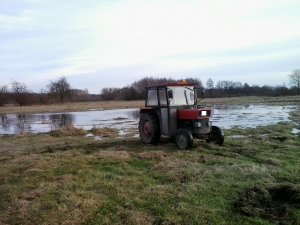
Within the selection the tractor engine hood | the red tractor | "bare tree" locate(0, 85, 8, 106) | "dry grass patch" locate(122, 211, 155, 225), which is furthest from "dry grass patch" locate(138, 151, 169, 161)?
"bare tree" locate(0, 85, 8, 106)

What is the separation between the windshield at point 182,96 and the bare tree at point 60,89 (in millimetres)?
86266

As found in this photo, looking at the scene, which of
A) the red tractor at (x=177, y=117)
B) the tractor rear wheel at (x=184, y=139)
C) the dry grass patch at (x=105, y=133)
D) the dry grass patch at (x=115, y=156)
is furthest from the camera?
the dry grass patch at (x=105, y=133)

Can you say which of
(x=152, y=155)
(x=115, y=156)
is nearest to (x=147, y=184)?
(x=152, y=155)

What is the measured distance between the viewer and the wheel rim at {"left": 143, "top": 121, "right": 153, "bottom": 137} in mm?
13816

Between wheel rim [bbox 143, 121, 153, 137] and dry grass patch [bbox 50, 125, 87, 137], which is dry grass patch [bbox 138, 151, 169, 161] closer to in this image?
wheel rim [bbox 143, 121, 153, 137]

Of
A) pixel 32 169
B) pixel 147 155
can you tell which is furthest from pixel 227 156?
pixel 32 169

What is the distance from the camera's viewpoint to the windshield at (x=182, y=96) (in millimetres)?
13281

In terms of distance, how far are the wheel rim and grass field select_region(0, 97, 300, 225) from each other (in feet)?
6.24

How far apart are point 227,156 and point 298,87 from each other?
322 feet

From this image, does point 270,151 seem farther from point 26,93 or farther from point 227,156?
point 26,93

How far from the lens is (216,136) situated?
13.2m

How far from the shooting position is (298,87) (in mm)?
101438

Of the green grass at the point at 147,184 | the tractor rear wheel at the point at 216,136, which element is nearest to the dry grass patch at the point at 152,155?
the green grass at the point at 147,184

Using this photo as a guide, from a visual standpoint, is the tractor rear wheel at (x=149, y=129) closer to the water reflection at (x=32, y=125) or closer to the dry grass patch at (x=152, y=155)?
the dry grass patch at (x=152, y=155)
